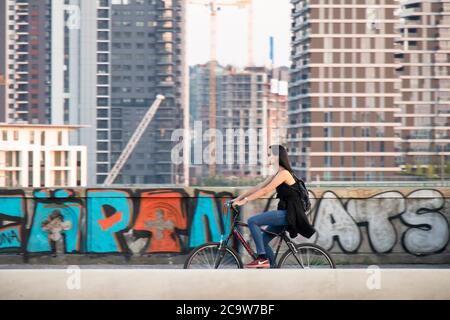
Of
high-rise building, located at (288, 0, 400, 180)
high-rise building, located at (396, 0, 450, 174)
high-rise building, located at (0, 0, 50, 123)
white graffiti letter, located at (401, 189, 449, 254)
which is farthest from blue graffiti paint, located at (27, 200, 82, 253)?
high-rise building, located at (288, 0, 400, 180)

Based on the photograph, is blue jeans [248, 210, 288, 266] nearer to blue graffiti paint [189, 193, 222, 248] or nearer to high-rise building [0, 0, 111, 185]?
blue graffiti paint [189, 193, 222, 248]

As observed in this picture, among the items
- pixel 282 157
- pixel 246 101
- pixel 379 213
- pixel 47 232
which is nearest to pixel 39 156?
pixel 47 232

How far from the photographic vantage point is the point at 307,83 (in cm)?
5362

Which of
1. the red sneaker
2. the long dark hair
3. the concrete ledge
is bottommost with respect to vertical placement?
the concrete ledge

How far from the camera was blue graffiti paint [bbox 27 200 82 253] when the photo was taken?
8.18 metres

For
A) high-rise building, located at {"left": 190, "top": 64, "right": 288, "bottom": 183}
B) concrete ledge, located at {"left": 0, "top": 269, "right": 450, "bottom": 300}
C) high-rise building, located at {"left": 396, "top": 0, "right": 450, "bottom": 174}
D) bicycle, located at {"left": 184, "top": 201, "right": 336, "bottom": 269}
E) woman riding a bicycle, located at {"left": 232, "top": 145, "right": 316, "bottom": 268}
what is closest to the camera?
concrete ledge, located at {"left": 0, "top": 269, "right": 450, "bottom": 300}

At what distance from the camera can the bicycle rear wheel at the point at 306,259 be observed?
6.46 m

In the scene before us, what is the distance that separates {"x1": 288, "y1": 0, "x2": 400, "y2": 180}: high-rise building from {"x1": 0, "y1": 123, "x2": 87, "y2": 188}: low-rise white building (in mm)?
20729

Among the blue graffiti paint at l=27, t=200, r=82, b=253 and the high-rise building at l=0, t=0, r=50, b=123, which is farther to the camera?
the high-rise building at l=0, t=0, r=50, b=123

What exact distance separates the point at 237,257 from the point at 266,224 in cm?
40

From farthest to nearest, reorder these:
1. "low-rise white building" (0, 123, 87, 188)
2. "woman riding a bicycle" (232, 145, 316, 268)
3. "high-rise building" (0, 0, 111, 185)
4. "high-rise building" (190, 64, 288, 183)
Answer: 1. "high-rise building" (190, 64, 288, 183)
2. "high-rise building" (0, 0, 111, 185)
3. "low-rise white building" (0, 123, 87, 188)
4. "woman riding a bicycle" (232, 145, 316, 268)

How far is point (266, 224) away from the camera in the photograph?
Result: 21.2 ft

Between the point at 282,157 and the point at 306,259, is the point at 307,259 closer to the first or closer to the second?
the point at 306,259

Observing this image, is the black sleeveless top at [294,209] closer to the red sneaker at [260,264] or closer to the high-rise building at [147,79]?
the red sneaker at [260,264]
